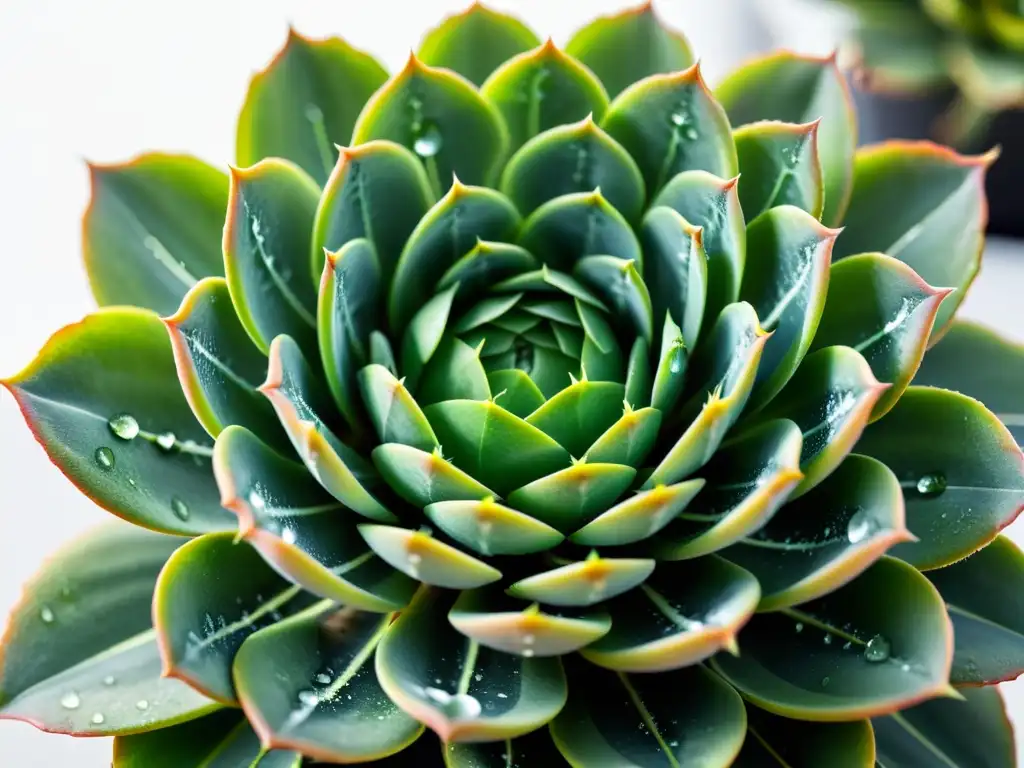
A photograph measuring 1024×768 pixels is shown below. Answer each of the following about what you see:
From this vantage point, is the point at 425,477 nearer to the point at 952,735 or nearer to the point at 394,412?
the point at 394,412

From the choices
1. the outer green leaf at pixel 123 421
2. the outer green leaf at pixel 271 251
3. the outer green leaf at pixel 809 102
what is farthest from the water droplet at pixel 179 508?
the outer green leaf at pixel 809 102

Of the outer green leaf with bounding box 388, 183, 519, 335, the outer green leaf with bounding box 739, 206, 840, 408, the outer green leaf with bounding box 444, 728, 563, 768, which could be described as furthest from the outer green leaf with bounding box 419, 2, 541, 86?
the outer green leaf with bounding box 444, 728, 563, 768

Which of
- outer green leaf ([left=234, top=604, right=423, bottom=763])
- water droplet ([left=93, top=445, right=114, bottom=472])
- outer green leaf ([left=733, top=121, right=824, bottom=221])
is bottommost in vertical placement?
outer green leaf ([left=234, top=604, right=423, bottom=763])

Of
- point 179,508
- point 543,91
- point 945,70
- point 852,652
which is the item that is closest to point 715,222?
point 543,91

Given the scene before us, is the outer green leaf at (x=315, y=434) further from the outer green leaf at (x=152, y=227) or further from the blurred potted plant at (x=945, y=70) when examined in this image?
the blurred potted plant at (x=945, y=70)

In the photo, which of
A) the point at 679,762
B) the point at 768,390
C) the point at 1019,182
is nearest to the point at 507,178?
the point at 768,390

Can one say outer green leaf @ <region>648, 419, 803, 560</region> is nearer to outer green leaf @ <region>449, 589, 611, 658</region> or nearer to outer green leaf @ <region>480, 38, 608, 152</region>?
outer green leaf @ <region>449, 589, 611, 658</region>
